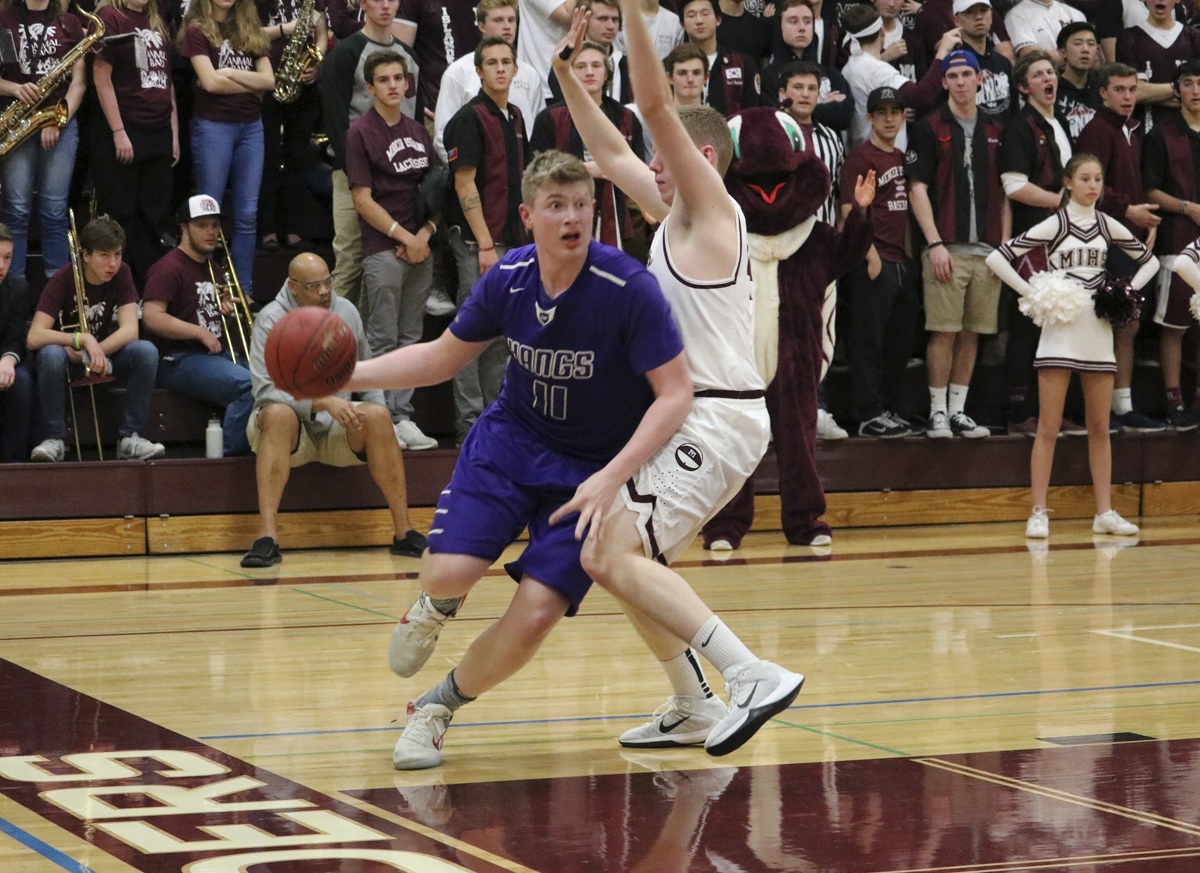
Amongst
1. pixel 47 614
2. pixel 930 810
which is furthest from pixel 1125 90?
pixel 930 810

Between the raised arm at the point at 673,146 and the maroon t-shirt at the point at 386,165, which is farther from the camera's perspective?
the maroon t-shirt at the point at 386,165

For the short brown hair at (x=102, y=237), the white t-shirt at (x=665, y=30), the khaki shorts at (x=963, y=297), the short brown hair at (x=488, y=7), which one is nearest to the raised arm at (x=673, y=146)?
the short brown hair at (x=102, y=237)

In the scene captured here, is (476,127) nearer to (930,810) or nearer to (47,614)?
(47,614)

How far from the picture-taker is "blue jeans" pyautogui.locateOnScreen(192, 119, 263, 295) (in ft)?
31.0

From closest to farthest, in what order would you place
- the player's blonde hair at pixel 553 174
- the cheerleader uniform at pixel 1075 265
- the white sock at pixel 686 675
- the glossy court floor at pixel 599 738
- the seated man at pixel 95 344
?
the glossy court floor at pixel 599 738, the player's blonde hair at pixel 553 174, the white sock at pixel 686 675, the seated man at pixel 95 344, the cheerleader uniform at pixel 1075 265

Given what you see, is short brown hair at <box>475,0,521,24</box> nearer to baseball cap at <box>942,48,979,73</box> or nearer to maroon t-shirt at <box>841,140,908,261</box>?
maroon t-shirt at <box>841,140,908,261</box>

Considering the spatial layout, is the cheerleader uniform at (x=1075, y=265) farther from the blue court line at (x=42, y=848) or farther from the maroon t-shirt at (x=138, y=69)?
the blue court line at (x=42, y=848)

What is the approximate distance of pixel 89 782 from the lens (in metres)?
3.87

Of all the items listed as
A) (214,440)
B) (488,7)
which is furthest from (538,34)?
(214,440)

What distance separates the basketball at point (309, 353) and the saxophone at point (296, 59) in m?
6.12

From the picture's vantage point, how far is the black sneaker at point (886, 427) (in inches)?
390

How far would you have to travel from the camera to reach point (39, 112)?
9000 mm

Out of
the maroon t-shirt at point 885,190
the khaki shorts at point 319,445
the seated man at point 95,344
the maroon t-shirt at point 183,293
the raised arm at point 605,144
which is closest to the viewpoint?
the raised arm at point 605,144

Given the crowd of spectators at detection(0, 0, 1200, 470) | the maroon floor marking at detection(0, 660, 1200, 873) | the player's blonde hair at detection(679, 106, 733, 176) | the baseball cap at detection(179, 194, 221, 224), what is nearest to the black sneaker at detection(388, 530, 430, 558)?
the crowd of spectators at detection(0, 0, 1200, 470)
